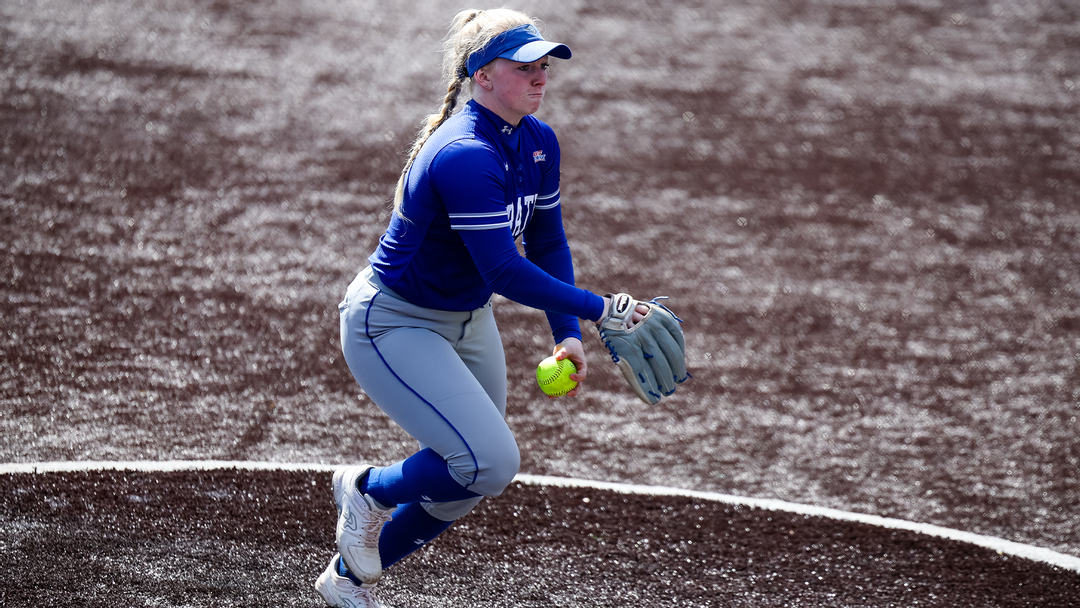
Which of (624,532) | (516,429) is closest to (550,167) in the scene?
(624,532)

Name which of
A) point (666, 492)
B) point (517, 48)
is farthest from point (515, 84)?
point (666, 492)

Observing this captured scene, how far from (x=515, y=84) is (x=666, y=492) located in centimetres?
213

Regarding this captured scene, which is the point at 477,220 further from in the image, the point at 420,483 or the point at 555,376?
the point at 420,483

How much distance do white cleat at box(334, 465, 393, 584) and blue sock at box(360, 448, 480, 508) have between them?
2.3 inches

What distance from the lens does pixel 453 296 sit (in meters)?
2.78

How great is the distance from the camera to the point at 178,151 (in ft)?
24.2

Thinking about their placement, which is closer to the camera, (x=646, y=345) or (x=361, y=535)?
(x=646, y=345)

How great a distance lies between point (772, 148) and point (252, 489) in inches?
225

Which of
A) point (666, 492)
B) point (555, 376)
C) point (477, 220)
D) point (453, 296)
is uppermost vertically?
point (477, 220)

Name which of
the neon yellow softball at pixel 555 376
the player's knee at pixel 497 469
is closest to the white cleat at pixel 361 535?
the player's knee at pixel 497 469

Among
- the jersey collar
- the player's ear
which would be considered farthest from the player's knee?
the player's ear

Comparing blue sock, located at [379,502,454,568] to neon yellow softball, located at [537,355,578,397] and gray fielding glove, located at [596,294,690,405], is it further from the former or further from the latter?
gray fielding glove, located at [596,294,690,405]

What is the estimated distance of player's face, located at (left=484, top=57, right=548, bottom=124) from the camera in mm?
2623

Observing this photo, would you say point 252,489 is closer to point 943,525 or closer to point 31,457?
point 31,457
